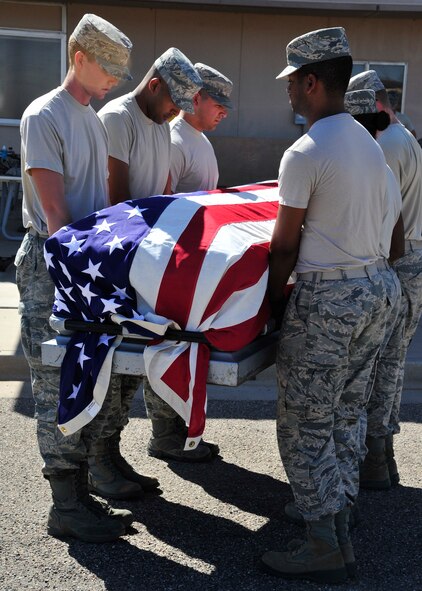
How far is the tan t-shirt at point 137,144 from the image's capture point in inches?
161

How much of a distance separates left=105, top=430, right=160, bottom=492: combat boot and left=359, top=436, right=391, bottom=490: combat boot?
1065 millimetres

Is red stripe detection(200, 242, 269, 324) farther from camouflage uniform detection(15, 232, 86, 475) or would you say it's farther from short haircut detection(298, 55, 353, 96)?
camouflage uniform detection(15, 232, 86, 475)

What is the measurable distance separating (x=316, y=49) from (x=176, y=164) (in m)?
1.72

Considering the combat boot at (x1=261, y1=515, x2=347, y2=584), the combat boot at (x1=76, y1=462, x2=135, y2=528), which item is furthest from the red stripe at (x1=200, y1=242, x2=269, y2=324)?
the combat boot at (x1=76, y1=462, x2=135, y2=528)

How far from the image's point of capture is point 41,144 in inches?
138

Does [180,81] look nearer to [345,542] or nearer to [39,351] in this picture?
[39,351]

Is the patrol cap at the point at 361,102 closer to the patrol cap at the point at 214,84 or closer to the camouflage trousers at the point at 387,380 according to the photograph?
the camouflage trousers at the point at 387,380

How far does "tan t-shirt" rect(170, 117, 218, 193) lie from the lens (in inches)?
190

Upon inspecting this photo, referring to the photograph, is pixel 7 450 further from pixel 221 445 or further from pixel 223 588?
pixel 223 588

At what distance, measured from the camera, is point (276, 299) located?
133 inches

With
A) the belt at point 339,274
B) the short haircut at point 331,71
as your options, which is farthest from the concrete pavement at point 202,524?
the short haircut at point 331,71

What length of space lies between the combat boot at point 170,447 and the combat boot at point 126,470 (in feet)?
1.36

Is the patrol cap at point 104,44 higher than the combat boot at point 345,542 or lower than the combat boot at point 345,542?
higher

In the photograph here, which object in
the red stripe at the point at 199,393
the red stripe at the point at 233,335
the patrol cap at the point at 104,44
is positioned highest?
the patrol cap at the point at 104,44
